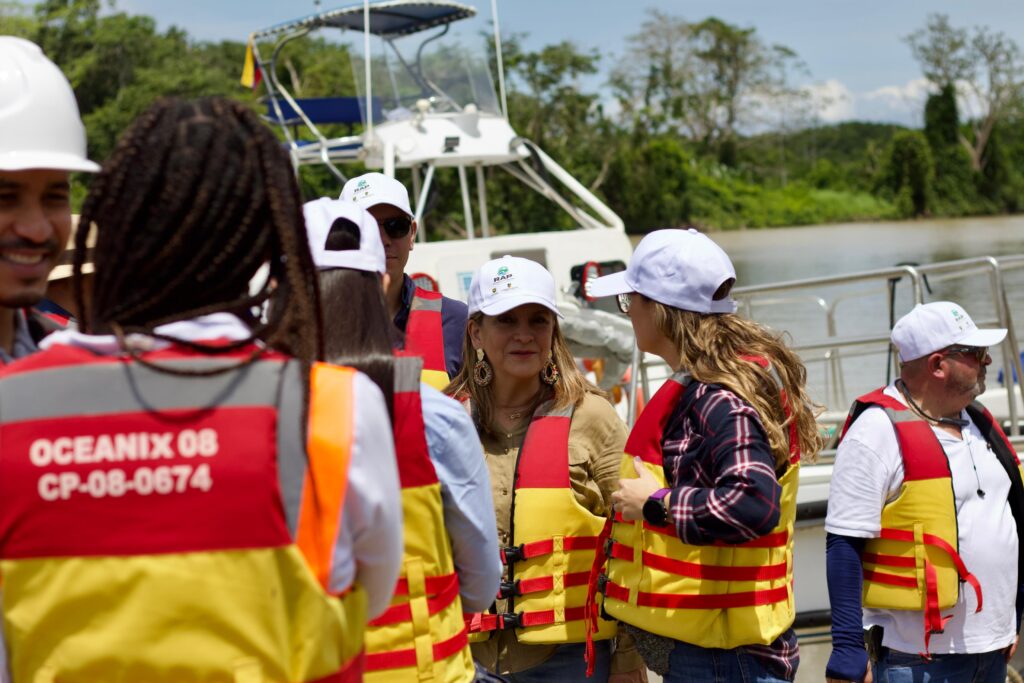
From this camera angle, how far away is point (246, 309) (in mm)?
1462

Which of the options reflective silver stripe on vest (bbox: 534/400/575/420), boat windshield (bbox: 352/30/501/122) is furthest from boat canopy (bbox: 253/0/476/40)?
reflective silver stripe on vest (bbox: 534/400/575/420)

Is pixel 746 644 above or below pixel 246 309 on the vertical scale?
below

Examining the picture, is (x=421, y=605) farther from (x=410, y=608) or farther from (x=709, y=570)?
(x=709, y=570)

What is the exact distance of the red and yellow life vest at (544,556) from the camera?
2.74 meters

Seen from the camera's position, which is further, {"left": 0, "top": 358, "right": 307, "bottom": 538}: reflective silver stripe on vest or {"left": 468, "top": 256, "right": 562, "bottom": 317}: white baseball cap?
{"left": 468, "top": 256, "right": 562, "bottom": 317}: white baseball cap

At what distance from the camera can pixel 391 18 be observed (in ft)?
33.9

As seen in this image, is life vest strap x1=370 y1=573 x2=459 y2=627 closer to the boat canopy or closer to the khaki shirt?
the khaki shirt

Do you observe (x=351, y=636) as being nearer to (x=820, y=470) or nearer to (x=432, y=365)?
(x=432, y=365)

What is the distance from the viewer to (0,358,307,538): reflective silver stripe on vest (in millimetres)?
1343

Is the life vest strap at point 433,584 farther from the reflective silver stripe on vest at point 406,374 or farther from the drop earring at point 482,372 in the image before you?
the drop earring at point 482,372

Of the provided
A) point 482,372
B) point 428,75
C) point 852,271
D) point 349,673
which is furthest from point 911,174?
point 349,673

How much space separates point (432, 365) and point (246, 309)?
76.4 inches

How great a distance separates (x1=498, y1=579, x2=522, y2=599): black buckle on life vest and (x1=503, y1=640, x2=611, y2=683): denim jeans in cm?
21

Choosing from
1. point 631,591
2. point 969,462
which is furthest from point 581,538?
point 969,462
